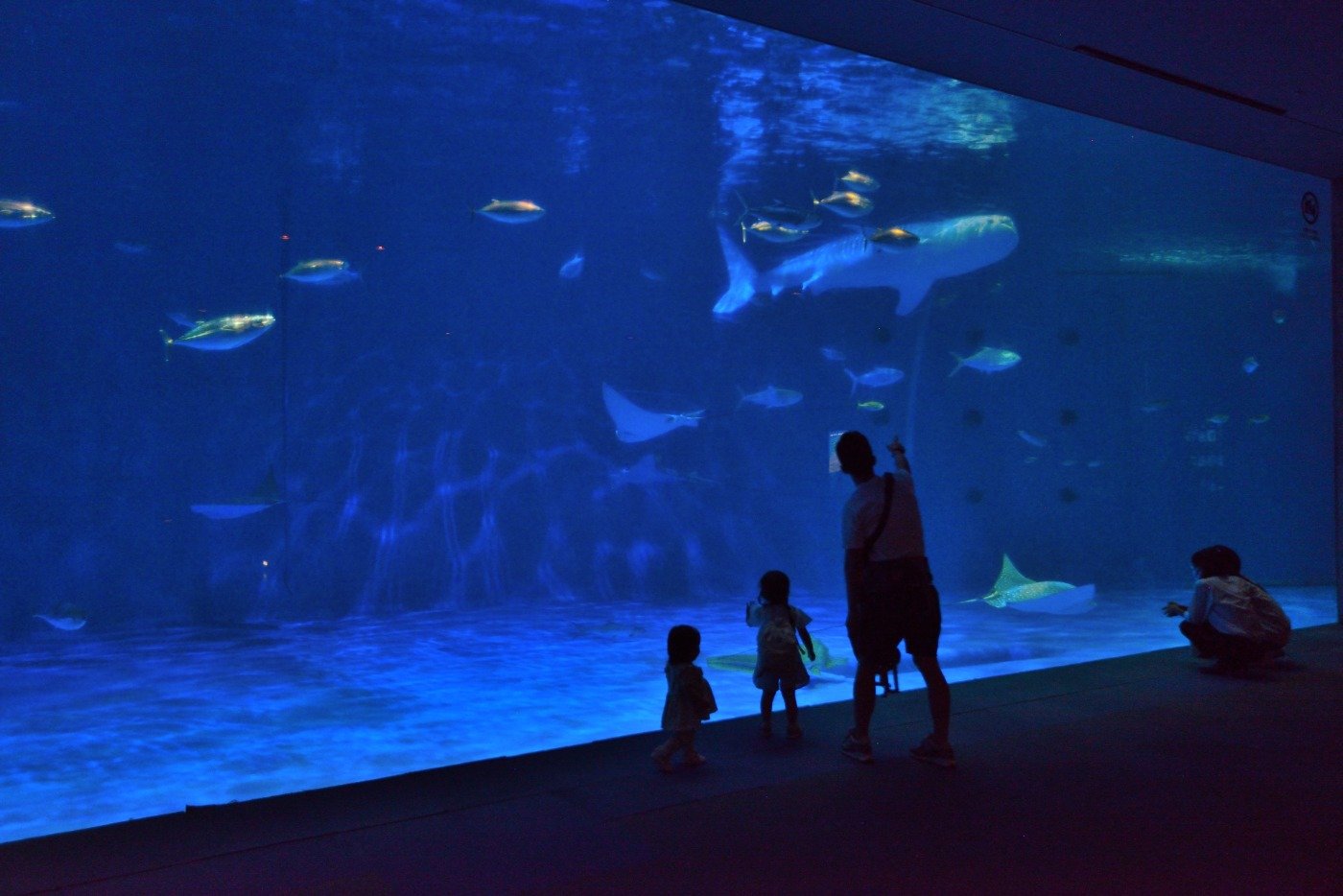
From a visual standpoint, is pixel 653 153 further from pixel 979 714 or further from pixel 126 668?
pixel 979 714

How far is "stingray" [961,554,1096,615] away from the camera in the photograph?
10.6 meters

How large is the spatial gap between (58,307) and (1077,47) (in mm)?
20554

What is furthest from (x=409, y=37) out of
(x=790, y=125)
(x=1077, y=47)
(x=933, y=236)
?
(x=1077, y=47)

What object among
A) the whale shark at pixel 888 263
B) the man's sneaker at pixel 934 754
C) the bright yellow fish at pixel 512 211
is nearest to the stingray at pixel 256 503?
the bright yellow fish at pixel 512 211

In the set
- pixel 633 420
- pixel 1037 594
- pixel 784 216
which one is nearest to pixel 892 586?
pixel 784 216

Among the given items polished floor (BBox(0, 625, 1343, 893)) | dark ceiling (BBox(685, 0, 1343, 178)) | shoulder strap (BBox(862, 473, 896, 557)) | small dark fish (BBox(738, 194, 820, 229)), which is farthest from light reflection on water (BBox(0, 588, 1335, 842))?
small dark fish (BBox(738, 194, 820, 229))

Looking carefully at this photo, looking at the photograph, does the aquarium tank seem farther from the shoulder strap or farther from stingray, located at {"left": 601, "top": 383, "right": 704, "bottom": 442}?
the shoulder strap

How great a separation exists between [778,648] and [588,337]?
55.4 feet

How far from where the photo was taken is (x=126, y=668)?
984 cm

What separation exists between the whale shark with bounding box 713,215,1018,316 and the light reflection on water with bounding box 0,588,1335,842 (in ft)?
19.6

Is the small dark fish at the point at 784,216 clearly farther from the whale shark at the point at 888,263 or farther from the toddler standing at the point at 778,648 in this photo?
the toddler standing at the point at 778,648

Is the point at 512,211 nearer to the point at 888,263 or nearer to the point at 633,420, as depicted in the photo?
the point at 633,420

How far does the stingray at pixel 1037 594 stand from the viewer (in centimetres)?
1059

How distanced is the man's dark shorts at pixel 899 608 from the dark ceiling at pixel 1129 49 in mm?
3379
